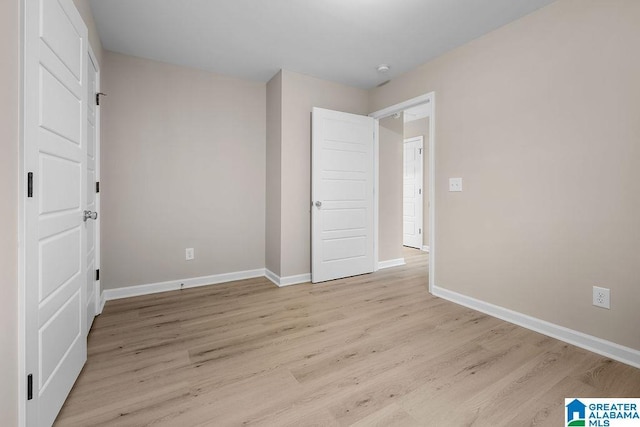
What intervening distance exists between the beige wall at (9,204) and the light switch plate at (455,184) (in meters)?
3.07

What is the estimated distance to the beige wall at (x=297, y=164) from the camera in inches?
136

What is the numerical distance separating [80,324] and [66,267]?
1.45 ft

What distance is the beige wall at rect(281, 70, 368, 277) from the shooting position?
11.4ft

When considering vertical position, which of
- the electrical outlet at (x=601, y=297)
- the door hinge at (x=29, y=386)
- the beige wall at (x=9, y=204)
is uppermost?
the beige wall at (x=9, y=204)

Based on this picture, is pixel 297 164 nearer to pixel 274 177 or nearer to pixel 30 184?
pixel 274 177

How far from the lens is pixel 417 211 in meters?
5.94

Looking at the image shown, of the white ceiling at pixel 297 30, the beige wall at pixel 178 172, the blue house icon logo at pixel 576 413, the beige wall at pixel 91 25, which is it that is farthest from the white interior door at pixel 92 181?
the blue house icon logo at pixel 576 413

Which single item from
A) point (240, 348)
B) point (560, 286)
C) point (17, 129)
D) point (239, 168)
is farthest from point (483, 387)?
point (239, 168)

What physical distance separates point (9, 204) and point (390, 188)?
3.87 meters

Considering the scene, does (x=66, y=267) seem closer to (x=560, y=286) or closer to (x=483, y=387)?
(x=483, y=387)

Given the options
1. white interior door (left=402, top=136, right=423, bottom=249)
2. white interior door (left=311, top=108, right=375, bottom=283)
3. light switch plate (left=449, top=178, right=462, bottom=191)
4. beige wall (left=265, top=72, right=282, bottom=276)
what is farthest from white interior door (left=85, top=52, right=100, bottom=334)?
white interior door (left=402, top=136, right=423, bottom=249)

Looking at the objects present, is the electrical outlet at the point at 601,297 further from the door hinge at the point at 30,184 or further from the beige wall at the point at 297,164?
the door hinge at the point at 30,184

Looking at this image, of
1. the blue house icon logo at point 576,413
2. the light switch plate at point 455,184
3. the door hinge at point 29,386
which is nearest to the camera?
the door hinge at point 29,386
